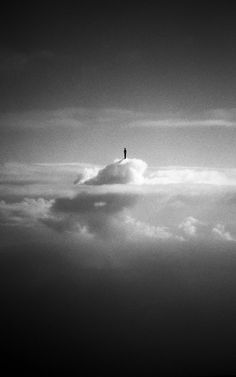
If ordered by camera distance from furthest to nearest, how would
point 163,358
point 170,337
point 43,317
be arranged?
point 43,317 < point 170,337 < point 163,358

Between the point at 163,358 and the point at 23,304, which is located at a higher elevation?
the point at 23,304

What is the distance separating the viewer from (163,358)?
153875 millimetres

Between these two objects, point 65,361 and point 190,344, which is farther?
point 190,344

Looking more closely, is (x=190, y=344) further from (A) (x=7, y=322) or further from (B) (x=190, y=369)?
(A) (x=7, y=322)

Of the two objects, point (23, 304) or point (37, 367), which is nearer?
point (37, 367)

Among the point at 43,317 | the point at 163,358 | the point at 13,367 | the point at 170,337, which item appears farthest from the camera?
the point at 43,317

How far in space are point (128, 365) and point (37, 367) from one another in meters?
45.2

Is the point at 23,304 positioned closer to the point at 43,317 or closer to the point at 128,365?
the point at 43,317

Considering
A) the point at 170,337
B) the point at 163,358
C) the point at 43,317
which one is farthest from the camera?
the point at 43,317

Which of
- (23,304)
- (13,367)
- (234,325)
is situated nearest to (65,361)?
(13,367)

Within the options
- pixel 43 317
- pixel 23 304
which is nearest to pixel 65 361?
pixel 43 317

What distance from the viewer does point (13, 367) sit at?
13838 cm

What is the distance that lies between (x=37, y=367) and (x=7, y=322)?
40.9m

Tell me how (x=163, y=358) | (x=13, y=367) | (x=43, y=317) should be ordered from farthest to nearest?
(x=43, y=317)
(x=163, y=358)
(x=13, y=367)
